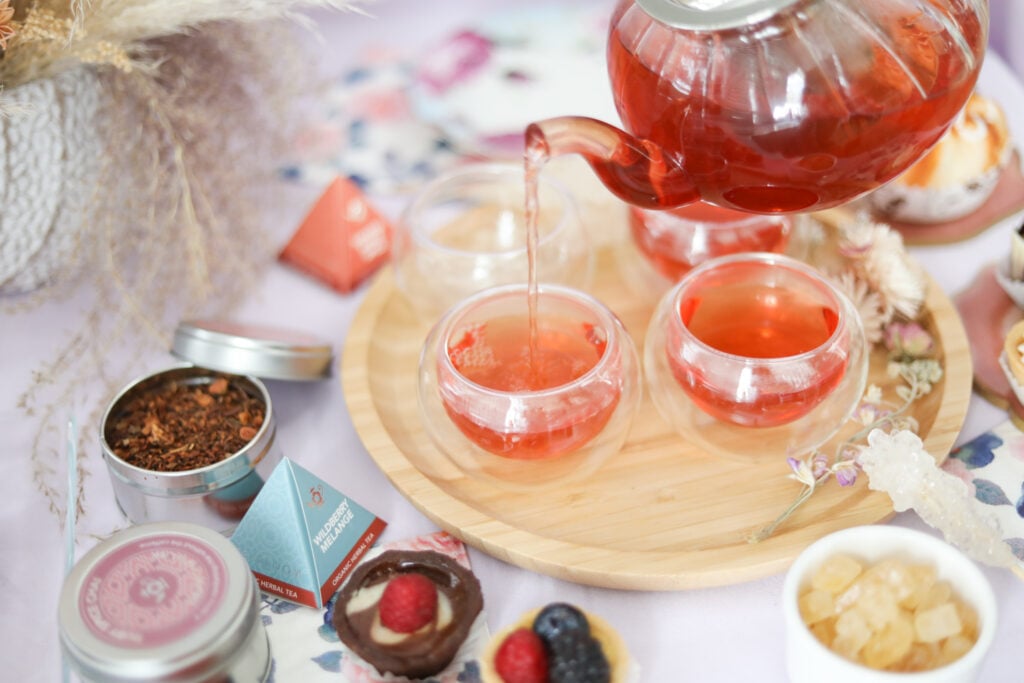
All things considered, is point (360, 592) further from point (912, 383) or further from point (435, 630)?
point (912, 383)

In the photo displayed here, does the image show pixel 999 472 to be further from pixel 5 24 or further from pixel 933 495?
pixel 5 24

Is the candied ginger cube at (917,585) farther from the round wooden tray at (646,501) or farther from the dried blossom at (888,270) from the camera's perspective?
the dried blossom at (888,270)

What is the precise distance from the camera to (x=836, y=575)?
0.72 m

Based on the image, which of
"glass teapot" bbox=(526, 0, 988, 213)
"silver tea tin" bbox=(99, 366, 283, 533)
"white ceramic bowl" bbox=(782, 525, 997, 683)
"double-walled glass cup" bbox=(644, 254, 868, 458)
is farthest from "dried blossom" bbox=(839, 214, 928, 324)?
"silver tea tin" bbox=(99, 366, 283, 533)

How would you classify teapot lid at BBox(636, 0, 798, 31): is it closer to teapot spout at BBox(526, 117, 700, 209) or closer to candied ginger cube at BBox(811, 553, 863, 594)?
teapot spout at BBox(526, 117, 700, 209)

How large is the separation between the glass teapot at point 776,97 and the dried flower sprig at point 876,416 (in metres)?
0.21

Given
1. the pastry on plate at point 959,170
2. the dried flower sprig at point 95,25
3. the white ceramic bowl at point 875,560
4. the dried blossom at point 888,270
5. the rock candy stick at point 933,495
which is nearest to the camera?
the white ceramic bowl at point 875,560

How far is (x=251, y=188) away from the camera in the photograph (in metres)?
1.24

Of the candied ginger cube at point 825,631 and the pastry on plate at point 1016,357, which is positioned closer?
the candied ginger cube at point 825,631

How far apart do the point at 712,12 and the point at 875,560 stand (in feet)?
1.31

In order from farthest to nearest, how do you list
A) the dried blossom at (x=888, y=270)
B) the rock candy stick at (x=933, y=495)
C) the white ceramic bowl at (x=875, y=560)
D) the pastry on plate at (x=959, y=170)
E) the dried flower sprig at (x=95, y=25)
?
the pastry on plate at (x=959, y=170)
the dried blossom at (x=888, y=270)
the dried flower sprig at (x=95, y=25)
the rock candy stick at (x=933, y=495)
the white ceramic bowl at (x=875, y=560)

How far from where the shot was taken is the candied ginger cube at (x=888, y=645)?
2.26 ft

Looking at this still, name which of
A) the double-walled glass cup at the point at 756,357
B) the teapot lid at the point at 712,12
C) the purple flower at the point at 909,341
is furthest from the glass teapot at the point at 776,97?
the purple flower at the point at 909,341

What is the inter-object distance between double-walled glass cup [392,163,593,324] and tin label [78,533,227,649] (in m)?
0.42
